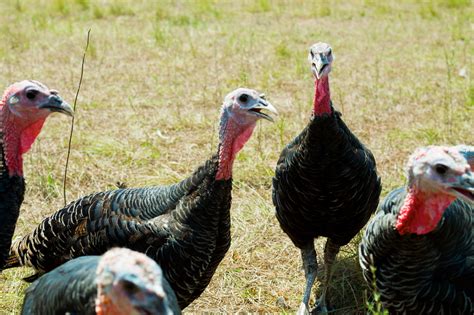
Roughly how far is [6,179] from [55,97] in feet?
1.76

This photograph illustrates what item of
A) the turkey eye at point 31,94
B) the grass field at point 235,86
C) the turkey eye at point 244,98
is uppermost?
the turkey eye at point 31,94

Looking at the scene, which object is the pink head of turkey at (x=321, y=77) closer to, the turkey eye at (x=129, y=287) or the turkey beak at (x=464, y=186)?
the turkey beak at (x=464, y=186)

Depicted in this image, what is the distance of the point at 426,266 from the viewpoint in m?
3.13

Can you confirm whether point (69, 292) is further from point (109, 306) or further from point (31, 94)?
point (31, 94)

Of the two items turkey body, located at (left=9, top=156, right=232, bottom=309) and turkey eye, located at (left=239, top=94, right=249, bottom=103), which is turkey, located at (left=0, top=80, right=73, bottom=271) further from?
turkey eye, located at (left=239, top=94, right=249, bottom=103)

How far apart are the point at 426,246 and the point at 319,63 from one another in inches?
54.2

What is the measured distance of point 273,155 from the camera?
20.0 feet

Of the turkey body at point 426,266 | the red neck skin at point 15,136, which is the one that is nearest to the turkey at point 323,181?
the turkey body at point 426,266

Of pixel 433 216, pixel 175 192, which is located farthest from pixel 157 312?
pixel 175 192

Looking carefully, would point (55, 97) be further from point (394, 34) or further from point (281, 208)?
point (394, 34)

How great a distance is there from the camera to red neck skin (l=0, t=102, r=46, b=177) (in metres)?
3.64

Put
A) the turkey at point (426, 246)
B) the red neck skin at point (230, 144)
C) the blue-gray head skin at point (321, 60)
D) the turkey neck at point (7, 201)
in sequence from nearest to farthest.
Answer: the turkey at point (426, 246)
the turkey neck at point (7, 201)
the red neck skin at point (230, 144)
the blue-gray head skin at point (321, 60)

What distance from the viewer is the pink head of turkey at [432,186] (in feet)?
9.39

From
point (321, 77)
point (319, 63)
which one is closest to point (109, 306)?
point (321, 77)
